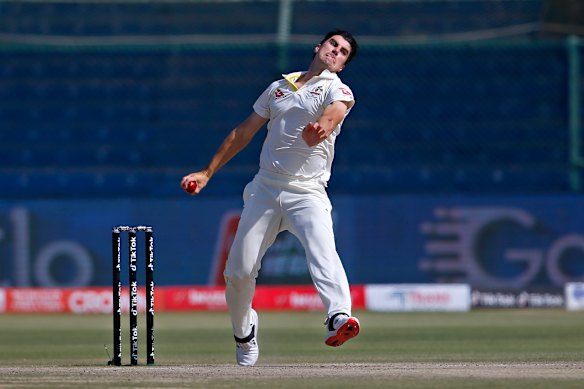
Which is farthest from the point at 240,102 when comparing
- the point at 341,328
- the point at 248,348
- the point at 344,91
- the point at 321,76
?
the point at 341,328

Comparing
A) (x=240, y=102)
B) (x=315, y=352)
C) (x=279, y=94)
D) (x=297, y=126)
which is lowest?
(x=315, y=352)

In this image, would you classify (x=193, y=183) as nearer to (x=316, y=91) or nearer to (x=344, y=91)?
(x=316, y=91)

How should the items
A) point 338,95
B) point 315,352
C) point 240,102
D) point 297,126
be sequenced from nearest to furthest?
point 338,95 < point 297,126 < point 315,352 < point 240,102

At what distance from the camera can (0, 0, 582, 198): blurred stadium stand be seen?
1691cm

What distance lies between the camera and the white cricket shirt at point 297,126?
636 cm

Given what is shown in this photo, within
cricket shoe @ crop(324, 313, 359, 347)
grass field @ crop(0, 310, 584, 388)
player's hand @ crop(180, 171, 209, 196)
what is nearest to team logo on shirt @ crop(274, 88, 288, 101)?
player's hand @ crop(180, 171, 209, 196)

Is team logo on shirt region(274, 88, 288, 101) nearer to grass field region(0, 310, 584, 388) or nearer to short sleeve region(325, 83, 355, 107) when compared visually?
short sleeve region(325, 83, 355, 107)

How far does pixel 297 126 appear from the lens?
639 cm

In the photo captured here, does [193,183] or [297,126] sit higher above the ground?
[297,126]

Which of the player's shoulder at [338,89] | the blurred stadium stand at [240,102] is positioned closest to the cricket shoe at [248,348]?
the player's shoulder at [338,89]

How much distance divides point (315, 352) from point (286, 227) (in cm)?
250

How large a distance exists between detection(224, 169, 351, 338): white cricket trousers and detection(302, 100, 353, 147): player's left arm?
0.36 m

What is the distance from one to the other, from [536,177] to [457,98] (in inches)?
59.5

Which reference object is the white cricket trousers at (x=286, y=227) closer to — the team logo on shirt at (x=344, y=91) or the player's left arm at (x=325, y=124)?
the player's left arm at (x=325, y=124)
